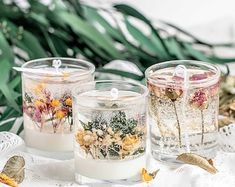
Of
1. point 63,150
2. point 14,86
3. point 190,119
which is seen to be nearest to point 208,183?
point 190,119

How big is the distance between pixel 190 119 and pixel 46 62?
0.69 feet

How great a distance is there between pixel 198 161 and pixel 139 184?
0.07m

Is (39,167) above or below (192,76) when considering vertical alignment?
below

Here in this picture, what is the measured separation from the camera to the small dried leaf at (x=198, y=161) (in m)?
0.94

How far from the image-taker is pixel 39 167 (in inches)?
39.0

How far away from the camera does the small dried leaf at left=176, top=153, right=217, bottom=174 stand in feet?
3.08

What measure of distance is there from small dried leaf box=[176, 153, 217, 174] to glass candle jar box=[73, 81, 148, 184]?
49 mm

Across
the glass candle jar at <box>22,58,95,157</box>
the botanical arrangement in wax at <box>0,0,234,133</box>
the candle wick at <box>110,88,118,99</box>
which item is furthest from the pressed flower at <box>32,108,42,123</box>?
the botanical arrangement in wax at <box>0,0,234,133</box>

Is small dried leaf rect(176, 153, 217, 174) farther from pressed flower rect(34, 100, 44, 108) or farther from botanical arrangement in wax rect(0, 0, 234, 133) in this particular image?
botanical arrangement in wax rect(0, 0, 234, 133)

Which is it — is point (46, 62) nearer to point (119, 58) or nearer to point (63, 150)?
point (63, 150)

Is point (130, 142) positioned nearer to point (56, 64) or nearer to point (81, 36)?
point (56, 64)

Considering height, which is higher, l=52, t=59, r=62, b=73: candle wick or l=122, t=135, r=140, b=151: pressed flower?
l=52, t=59, r=62, b=73: candle wick

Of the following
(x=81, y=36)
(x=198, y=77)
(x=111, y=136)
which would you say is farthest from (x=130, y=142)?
(x=81, y=36)

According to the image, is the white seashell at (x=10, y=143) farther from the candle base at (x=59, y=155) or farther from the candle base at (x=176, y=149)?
the candle base at (x=176, y=149)
